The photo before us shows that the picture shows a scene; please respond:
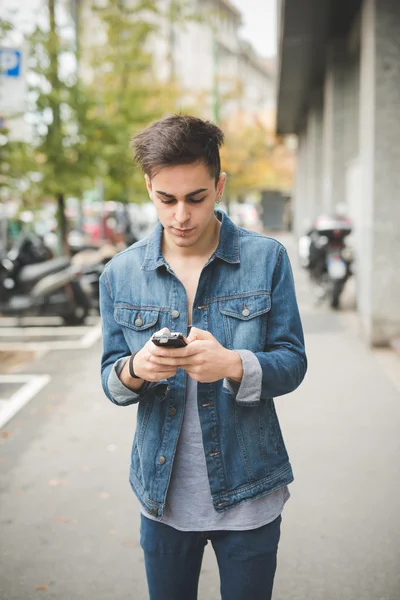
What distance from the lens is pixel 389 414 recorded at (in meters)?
6.20

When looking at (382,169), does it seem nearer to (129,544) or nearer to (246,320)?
(129,544)

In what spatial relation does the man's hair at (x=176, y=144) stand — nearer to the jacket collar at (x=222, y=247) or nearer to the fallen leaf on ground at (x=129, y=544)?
the jacket collar at (x=222, y=247)

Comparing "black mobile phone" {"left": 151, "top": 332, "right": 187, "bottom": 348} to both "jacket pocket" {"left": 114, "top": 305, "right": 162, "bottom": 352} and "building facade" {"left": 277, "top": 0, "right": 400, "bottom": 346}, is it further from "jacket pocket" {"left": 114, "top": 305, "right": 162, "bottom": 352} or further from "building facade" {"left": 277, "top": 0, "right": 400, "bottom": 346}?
"building facade" {"left": 277, "top": 0, "right": 400, "bottom": 346}

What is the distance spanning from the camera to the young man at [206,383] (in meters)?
2.03

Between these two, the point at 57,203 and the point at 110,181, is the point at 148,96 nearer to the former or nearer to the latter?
the point at 110,181

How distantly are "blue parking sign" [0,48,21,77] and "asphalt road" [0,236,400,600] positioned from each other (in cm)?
366

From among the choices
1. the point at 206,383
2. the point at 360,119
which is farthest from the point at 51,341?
the point at 206,383

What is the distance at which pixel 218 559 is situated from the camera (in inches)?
84.7

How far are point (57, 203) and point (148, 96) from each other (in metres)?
4.66

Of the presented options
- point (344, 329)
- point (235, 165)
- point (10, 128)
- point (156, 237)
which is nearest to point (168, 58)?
point (10, 128)

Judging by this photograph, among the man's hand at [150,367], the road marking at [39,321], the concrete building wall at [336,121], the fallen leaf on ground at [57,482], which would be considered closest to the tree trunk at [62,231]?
the road marking at [39,321]

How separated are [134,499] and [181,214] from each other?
2.95 m

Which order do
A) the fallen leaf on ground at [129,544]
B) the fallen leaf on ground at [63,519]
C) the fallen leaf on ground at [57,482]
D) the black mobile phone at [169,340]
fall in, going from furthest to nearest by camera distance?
the fallen leaf on ground at [57,482] < the fallen leaf on ground at [63,519] < the fallen leaf on ground at [129,544] < the black mobile phone at [169,340]

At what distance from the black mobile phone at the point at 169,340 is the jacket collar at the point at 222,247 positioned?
1.26 feet
